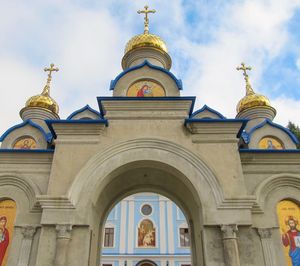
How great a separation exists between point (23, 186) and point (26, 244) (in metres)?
1.50

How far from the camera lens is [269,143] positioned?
9.28m

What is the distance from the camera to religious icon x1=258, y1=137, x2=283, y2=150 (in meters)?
9.20

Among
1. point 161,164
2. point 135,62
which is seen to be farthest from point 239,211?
point 135,62

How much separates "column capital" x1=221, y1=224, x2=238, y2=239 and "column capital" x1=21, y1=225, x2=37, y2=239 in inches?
176

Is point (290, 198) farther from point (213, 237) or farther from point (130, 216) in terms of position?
point (130, 216)

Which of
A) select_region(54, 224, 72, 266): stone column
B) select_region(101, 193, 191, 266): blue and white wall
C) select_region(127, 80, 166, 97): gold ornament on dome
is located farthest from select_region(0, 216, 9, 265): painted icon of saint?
select_region(101, 193, 191, 266): blue and white wall

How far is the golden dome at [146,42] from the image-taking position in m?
12.0

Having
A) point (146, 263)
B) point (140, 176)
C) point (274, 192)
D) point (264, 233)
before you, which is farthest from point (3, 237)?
point (146, 263)

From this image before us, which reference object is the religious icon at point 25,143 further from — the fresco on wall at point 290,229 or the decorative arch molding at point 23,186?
the fresco on wall at point 290,229

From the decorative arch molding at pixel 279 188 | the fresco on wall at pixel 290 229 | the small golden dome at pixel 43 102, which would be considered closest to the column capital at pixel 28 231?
the decorative arch molding at pixel 279 188

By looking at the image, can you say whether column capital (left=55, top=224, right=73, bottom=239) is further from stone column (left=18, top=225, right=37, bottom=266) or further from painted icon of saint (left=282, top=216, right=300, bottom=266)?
painted icon of saint (left=282, top=216, right=300, bottom=266)

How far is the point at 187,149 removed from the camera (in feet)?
24.4

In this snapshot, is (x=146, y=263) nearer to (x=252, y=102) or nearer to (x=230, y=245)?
(x=252, y=102)

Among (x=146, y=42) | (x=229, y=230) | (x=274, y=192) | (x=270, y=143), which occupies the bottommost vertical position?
(x=229, y=230)
